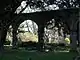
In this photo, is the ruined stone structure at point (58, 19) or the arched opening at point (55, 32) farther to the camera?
the arched opening at point (55, 32)

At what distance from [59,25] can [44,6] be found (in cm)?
1732

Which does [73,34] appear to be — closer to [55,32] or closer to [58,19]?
[58,19]

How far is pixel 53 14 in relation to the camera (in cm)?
3653

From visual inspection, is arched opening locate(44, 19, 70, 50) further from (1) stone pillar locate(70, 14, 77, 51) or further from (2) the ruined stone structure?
(1) stone pillar locate(70, 14, 77, 51)

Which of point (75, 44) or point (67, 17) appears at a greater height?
point (67, 17)

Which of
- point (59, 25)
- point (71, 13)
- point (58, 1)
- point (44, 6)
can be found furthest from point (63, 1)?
point (59, 25)

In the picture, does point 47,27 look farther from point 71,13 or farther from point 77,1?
point 77,1

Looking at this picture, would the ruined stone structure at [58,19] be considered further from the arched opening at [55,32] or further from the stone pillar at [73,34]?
the arched opening at [55,32]

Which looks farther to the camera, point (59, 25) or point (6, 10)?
point (59, 25)

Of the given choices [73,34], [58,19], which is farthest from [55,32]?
[73,34]

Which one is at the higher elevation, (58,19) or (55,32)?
(58,19)

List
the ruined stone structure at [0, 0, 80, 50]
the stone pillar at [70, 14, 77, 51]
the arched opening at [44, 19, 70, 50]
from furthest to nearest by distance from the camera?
the arched opening at [44, 19, 70, 50] < the stone pillar at [70, 14, 77, 51] < the ruined stone structure at [0, 0, 80, 50]

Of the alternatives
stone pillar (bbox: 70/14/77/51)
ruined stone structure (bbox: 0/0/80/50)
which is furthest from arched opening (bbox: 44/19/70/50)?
stone pillar (bbox: 70/14/77/51)

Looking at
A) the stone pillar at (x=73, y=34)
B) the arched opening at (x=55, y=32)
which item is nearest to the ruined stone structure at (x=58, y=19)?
the stone pillar at (x=73, y=34)
